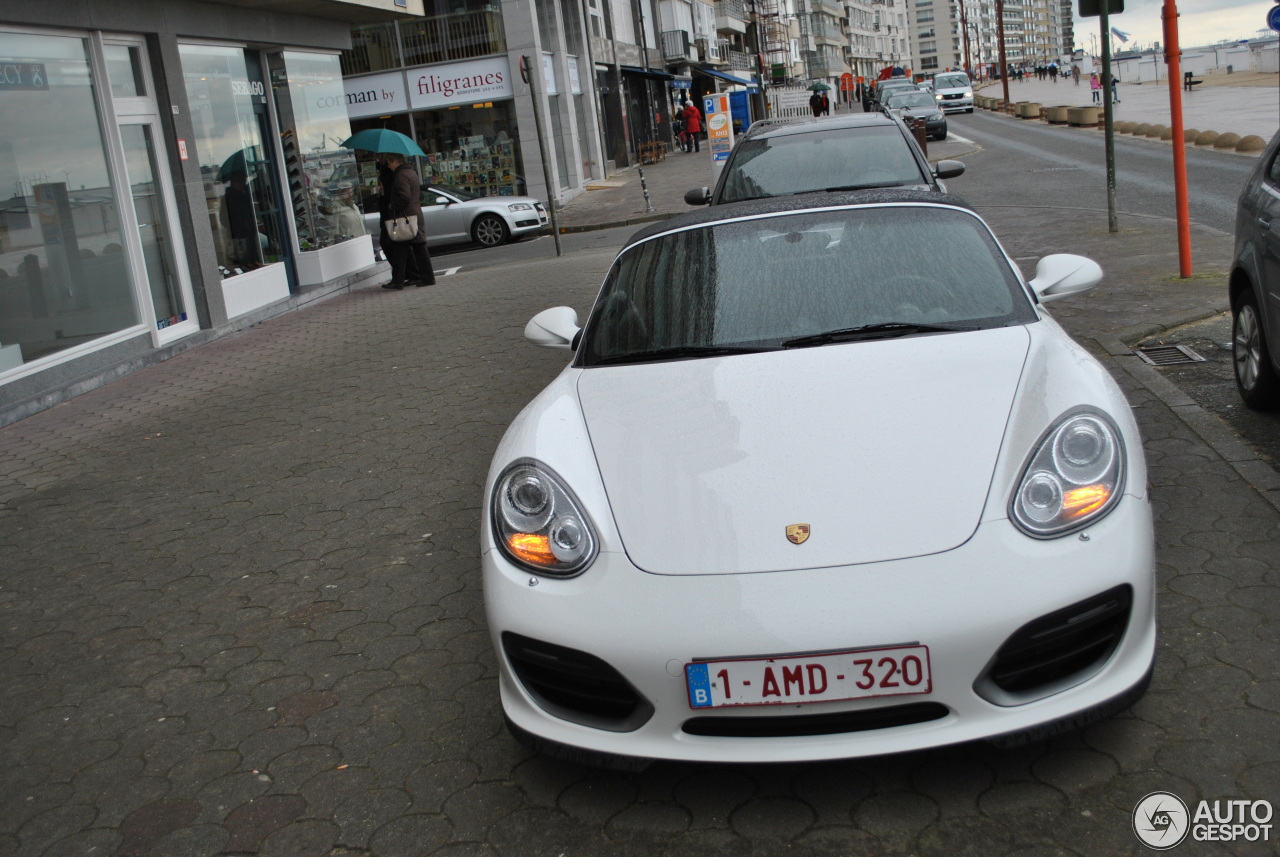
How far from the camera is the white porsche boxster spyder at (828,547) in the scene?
104 inches

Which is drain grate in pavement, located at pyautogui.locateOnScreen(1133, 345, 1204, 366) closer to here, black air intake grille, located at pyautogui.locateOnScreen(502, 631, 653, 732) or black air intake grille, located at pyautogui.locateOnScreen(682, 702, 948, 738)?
black air intake grille, located at pyautogui.locateOnScreen(682, 702, 948, 738)

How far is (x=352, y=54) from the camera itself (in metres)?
27.4

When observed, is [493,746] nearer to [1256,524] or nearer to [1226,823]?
[1226,823]

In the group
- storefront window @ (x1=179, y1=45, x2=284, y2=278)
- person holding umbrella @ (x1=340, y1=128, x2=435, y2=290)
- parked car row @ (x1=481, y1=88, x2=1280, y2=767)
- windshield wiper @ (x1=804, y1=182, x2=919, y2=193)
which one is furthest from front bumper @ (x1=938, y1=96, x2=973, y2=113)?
parked car row @ (x1=481, y1=88, x2=1280, y2=767)

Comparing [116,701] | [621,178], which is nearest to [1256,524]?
[116,701]

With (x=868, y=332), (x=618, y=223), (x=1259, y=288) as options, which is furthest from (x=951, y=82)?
(x=868, y=332)

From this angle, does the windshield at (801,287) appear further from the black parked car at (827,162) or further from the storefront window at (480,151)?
the storefront window at (480,151)

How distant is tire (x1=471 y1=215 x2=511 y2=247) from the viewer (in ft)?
68.8

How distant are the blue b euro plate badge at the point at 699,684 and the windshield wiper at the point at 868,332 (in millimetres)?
1344

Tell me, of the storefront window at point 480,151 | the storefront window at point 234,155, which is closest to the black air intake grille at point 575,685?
the storefront window at point 234,155

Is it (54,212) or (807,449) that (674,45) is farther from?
(807,449)

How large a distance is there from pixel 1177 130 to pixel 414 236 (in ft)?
29.8

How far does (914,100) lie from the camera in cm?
3644

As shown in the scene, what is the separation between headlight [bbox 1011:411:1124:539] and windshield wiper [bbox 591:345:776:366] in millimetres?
1001
